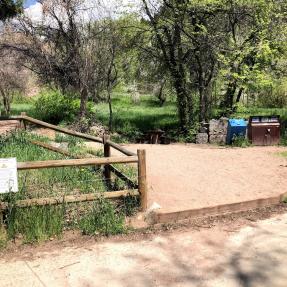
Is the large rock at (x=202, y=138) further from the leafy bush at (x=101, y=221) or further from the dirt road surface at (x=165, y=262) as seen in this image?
the leafy bush at (x=101, y=221)

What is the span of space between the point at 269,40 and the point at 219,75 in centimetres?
189

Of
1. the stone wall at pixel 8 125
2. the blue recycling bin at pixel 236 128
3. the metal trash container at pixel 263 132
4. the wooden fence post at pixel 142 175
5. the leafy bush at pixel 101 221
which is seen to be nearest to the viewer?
the leafy bush at pixel 101 221

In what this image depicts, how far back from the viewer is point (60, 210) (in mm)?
6082

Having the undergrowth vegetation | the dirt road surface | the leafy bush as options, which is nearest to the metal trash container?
the undergrowth vegetation

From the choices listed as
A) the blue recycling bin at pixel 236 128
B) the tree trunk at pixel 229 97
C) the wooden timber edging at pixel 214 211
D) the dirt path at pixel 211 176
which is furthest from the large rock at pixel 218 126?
the wooden timber edging at pixel 214 211

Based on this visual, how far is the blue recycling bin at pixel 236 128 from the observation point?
13.8 meters

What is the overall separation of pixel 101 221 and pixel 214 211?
5.54 ft

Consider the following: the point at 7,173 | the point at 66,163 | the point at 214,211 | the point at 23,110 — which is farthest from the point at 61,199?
the point at 23,110

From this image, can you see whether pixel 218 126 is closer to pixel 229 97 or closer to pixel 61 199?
pixel 229 97

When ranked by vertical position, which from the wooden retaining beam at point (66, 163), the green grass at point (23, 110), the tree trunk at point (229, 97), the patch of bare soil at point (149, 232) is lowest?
the patch of bare soil at point (149, 232)

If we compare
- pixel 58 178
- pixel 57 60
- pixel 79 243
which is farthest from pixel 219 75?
pixel 79 243

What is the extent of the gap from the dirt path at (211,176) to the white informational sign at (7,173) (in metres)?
2.05

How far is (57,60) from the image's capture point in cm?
1689

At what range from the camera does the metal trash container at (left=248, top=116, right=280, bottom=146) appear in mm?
13492
